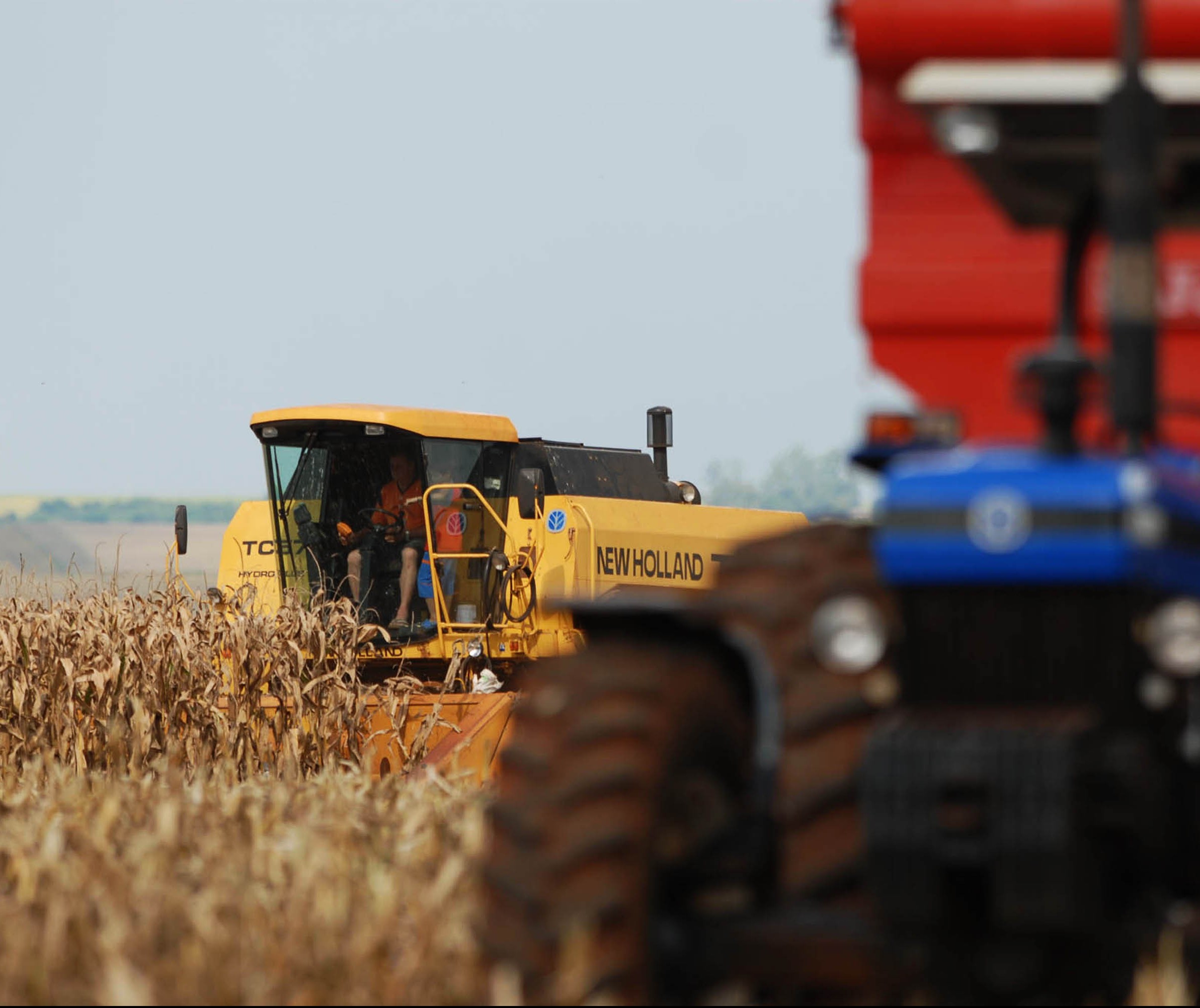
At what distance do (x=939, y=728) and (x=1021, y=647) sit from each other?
9.4 inches

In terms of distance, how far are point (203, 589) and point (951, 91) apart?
9.20 metres

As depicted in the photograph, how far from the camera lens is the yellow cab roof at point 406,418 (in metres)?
13.0

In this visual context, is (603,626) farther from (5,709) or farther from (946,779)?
(5,709)

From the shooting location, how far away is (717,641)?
3.80m

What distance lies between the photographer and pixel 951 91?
376cm

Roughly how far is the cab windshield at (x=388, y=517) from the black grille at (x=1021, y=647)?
9.42m

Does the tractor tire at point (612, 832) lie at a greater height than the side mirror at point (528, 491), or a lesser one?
lesser

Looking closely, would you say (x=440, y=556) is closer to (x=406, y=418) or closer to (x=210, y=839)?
(x=406, y=418)

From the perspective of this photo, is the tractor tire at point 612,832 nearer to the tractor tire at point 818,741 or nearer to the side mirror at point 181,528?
the tractor tire at point 818,741

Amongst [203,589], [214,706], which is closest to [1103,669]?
[214,706]

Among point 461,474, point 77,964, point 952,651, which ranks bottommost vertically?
point 77,964

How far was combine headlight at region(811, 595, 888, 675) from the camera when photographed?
3.56 m

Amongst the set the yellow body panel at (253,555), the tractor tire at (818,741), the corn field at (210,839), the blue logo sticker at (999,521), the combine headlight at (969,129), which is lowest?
the corn field at (210,839)

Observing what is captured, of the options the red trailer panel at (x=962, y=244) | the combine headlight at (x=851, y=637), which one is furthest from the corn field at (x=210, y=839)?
the red trailer panel at (x=962, y=244)
